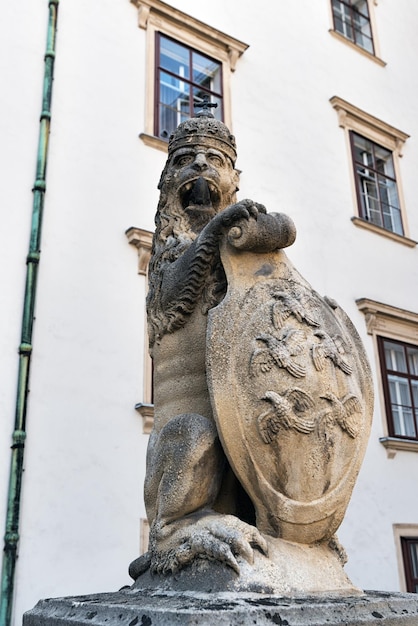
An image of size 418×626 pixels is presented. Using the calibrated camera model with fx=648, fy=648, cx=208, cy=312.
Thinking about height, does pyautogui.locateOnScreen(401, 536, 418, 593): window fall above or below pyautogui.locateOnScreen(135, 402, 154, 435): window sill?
below

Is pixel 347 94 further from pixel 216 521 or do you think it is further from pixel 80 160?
pixel 216 521

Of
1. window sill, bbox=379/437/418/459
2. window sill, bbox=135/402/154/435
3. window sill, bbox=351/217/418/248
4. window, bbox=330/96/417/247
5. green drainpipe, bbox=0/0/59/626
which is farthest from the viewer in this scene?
window, bbox=330/96/417/247

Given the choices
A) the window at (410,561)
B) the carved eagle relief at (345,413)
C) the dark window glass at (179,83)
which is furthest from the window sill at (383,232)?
the carved eagle relief at (345,413)

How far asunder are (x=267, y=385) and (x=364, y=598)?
0.68m

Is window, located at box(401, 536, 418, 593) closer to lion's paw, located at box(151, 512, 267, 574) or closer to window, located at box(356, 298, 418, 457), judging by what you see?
window, located at box(356, 298, 418, 457)

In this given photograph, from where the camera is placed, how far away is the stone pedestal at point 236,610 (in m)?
1.47

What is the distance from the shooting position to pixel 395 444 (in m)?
8.02

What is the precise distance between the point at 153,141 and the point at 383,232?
12.8 feet

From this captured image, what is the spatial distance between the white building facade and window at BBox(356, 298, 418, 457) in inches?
1.1

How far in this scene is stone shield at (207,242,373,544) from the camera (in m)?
2.07

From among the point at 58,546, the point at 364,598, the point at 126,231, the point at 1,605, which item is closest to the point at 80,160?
the point at 126,231

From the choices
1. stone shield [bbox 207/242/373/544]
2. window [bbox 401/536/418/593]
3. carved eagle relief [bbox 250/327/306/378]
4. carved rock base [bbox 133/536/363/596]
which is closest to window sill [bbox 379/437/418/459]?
window [bbox 401/536/418/593]

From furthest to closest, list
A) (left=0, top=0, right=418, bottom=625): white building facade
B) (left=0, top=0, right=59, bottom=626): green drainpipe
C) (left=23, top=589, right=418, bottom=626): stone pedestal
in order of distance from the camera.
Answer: (left=0, top=0, right=418, bottom=625): white building facade → (left=0, top=0, right=59, bottom=626): green drainpipe → (left=23, top=589, right=418, bottom=626): stone pedestal

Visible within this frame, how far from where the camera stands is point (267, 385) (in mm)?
2100
